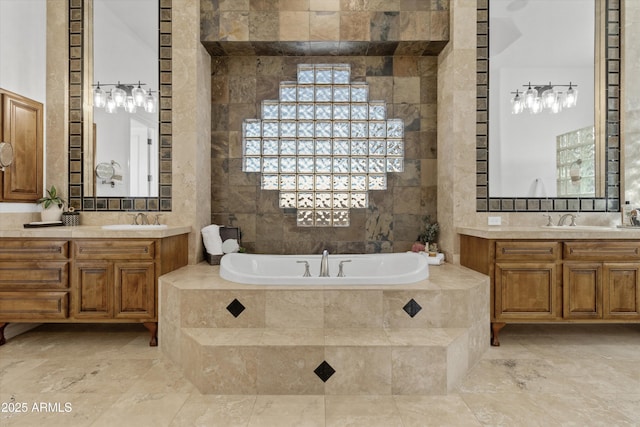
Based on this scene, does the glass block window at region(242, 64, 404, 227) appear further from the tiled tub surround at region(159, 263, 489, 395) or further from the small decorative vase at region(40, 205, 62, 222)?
the small decorative vase at region(40, 205, 62, 222)

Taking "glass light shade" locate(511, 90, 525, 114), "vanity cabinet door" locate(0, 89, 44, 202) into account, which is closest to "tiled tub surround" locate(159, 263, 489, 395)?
"vanity cabinet door" locate(0, 89, 44, 202)

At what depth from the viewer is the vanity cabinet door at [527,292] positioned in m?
2.56

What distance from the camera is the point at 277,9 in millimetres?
3166

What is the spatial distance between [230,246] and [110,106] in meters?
1.73

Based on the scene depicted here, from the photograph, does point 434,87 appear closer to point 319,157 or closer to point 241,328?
point 319,157

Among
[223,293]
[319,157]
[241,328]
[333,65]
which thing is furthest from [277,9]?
[241,328]

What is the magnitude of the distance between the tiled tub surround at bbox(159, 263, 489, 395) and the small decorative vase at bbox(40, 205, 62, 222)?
4.23ft

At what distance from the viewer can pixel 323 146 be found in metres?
3.53

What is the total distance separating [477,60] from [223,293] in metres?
2.96

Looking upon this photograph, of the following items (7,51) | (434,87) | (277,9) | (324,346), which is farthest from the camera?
(434,87)

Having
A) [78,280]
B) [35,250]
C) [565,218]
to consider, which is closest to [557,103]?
[565,218]

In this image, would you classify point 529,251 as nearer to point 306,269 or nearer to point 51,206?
point 306,269

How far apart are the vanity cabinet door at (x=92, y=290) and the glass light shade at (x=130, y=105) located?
1472 mm

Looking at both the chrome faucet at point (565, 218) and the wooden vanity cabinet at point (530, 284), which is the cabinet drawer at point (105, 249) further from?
the chrome faucet at point (565, 218)
